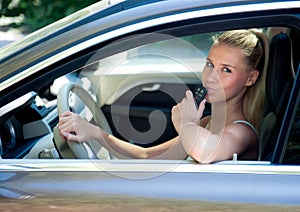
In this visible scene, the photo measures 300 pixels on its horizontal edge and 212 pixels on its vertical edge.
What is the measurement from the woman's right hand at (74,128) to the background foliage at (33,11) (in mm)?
4917

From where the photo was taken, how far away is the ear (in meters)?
2.34

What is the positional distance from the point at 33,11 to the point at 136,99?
3.80m

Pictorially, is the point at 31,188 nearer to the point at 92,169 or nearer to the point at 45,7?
the point at 92,169

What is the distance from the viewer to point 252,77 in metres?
2.35

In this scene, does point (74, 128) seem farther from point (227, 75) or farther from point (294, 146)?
point (294, 146)

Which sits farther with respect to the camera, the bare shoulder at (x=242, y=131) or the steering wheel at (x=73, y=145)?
the steering wheel at (x=73, y=145)

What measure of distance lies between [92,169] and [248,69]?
0.69m

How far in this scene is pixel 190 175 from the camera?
80.2 inches

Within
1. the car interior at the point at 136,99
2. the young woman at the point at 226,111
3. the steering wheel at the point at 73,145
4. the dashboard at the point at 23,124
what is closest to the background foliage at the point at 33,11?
the car interior at the point at 136,99

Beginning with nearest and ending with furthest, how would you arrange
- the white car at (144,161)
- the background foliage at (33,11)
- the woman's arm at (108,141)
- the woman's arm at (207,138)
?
the white car at (144,161) → the woman's arm at (207,138) → the woman's arm at (108,141) → the background foliage at (33,11)

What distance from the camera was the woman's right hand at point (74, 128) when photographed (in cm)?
239

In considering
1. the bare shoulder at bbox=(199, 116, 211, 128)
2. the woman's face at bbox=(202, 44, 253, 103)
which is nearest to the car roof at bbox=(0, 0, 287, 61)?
the woman's face at bbox=(202, 44, 253, 103)

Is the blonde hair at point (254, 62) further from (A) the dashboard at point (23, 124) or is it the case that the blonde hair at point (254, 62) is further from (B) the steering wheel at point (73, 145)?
(A) the dashboard at point (23, 124)

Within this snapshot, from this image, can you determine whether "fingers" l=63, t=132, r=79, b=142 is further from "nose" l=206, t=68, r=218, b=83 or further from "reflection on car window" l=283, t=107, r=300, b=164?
"reflection on car window" l=283, t=107, r=300, b=164
